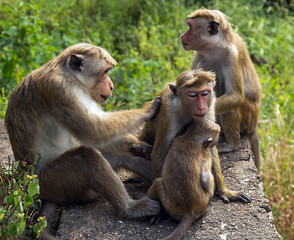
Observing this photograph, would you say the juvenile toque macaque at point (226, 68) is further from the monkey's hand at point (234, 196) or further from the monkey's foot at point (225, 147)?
the monkey's hand at point (234, 196)

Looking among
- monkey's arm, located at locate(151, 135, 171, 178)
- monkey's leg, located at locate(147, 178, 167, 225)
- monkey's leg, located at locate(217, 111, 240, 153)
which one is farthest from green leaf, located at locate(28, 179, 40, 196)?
monkey's leg, located at locate(217, 111, 240, 153)

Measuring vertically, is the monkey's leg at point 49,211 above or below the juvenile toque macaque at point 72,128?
below

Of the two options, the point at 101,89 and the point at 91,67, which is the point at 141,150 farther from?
the point at 91,67

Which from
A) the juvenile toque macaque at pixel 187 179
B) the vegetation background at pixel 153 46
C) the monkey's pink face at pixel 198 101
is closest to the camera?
the juvenile toque macaque at pixel 187 179

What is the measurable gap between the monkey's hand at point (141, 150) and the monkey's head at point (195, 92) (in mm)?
703

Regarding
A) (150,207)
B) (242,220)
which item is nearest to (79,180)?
(150,207)

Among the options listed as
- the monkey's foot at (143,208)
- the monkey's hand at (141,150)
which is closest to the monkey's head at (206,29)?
the monkey's hand at (141,150)

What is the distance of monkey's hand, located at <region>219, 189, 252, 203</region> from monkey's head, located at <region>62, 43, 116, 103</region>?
5.07 ft

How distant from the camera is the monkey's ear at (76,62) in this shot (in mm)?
4289

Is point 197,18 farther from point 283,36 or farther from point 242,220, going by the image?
point 283,36

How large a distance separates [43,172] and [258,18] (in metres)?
7.88

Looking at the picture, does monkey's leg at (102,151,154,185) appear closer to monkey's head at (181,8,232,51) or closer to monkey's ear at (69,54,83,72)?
monkey's ear at (69,54,83,72)

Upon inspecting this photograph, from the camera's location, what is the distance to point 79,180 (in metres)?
4.25

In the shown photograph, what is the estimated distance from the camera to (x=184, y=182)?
4.04m
